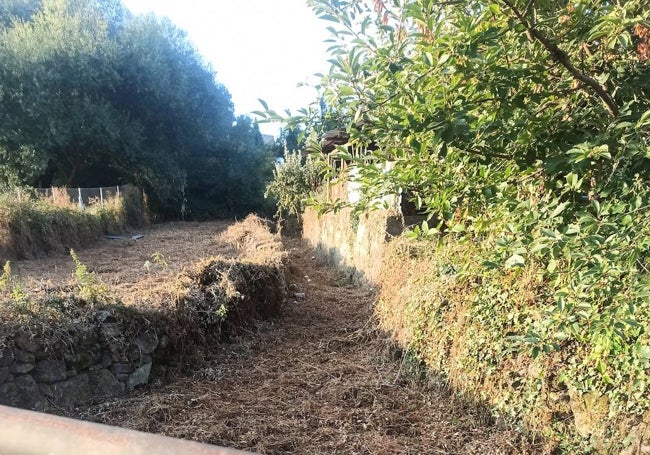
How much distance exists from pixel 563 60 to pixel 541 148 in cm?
46

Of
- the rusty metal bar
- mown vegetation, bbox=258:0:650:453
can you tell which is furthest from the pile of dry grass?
the rusty metal bar

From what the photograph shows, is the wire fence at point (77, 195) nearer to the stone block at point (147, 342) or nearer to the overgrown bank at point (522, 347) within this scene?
the stone block at point (147, 342)

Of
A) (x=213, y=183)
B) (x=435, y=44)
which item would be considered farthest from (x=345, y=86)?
(x=213, y=183)

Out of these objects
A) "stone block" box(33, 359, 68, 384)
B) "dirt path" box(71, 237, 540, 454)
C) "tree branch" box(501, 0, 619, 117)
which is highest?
"tree branch" box(501, 0, 619, 117)

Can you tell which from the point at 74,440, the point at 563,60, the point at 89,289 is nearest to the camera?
the point at 74,440

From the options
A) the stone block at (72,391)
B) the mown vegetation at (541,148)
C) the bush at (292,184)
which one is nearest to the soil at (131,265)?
the stone block at (72,391)

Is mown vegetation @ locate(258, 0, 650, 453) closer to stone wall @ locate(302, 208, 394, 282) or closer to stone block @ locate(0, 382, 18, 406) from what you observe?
stone wall @ locate(302, 208, 394, 282)

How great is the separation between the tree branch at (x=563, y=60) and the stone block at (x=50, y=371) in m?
4.13

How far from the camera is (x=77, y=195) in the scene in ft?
45.3

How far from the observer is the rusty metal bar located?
752mm

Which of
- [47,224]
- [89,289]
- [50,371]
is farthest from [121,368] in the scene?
[47,224]

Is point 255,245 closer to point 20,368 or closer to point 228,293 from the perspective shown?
point 228,293

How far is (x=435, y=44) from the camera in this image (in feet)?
6.30

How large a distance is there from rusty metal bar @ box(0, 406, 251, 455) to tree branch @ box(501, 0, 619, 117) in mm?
1760
